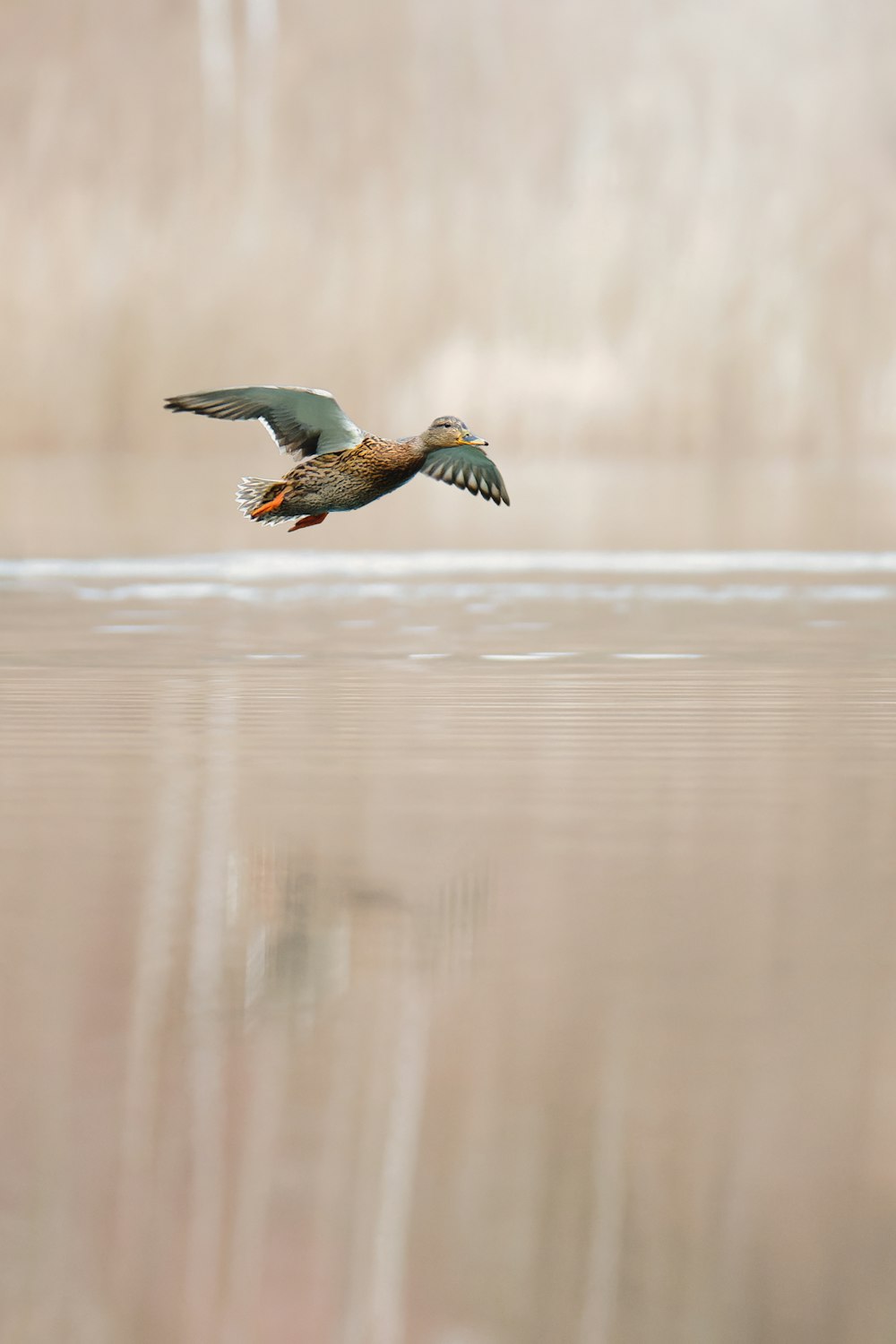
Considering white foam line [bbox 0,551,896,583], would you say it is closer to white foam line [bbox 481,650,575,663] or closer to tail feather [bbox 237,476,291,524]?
tail feather [bbox 237,476,291,524]

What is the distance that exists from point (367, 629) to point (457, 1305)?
27.7 ft

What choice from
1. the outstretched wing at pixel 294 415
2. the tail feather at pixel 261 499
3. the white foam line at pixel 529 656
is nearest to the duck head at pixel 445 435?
the outstretched wing at pixel 294 415

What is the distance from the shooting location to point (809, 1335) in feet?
9.38

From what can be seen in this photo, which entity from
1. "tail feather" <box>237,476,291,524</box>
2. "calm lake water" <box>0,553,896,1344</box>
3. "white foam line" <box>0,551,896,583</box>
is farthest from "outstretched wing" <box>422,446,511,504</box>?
"calm lake water" <box>0,553,896,1344</box>

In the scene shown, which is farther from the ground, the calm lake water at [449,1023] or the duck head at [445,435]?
the duck head at [445,435]

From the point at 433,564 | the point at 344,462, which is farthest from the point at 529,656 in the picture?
the point at 433,564

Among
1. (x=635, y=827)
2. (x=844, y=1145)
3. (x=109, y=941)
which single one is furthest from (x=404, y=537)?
(x=844, y=1145)

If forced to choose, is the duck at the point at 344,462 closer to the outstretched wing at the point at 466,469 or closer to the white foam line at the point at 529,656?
the outstretched wing at the point at 466,469

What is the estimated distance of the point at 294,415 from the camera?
11.3 m

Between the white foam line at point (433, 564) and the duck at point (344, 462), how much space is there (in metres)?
2.68

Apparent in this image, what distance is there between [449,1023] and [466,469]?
25.2 feet

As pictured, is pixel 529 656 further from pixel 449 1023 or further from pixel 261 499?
pixel 449 1023

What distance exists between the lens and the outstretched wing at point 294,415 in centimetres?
1038

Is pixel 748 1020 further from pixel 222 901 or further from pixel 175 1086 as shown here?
pixel 222 901
